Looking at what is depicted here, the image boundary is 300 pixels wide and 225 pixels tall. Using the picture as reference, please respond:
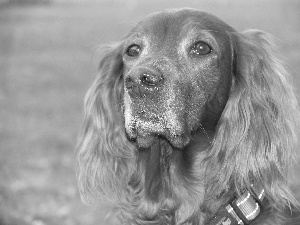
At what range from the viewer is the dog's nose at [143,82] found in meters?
3.12

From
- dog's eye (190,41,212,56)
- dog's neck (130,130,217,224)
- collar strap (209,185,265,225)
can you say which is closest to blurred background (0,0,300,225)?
dog's eye (190,41,212,56)

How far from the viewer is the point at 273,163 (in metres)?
3.34

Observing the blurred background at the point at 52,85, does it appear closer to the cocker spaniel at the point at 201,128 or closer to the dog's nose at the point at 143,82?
the cocker spaniel at the point at 201,128

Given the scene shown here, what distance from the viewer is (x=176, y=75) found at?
3.33 meters

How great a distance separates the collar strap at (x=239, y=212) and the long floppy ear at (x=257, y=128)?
0.35 feet

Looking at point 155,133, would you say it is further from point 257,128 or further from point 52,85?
point 52,85

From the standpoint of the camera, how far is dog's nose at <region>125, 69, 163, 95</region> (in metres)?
3.12

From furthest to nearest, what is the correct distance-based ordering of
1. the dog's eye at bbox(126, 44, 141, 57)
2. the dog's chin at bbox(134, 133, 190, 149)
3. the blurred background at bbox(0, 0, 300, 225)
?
the blurred background at bbox(0, 0, 300, 225) → the dog's eye at bbox(126, 44, 141, 57) → the dog's chin at bbox(134, 133, 190, 149)

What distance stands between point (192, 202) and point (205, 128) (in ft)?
1.59

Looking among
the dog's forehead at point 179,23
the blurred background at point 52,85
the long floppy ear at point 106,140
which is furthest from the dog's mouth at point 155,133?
the blurred background at point 52,85

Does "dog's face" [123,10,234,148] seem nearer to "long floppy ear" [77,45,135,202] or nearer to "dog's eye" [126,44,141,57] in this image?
"dog's eye" [126,44,141,57]

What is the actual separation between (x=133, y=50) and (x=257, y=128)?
994 mm

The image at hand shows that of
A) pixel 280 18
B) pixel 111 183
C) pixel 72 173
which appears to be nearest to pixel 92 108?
pixel 111 183

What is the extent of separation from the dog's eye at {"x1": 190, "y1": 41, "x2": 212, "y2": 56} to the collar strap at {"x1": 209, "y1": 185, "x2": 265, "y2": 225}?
94 centimetres
